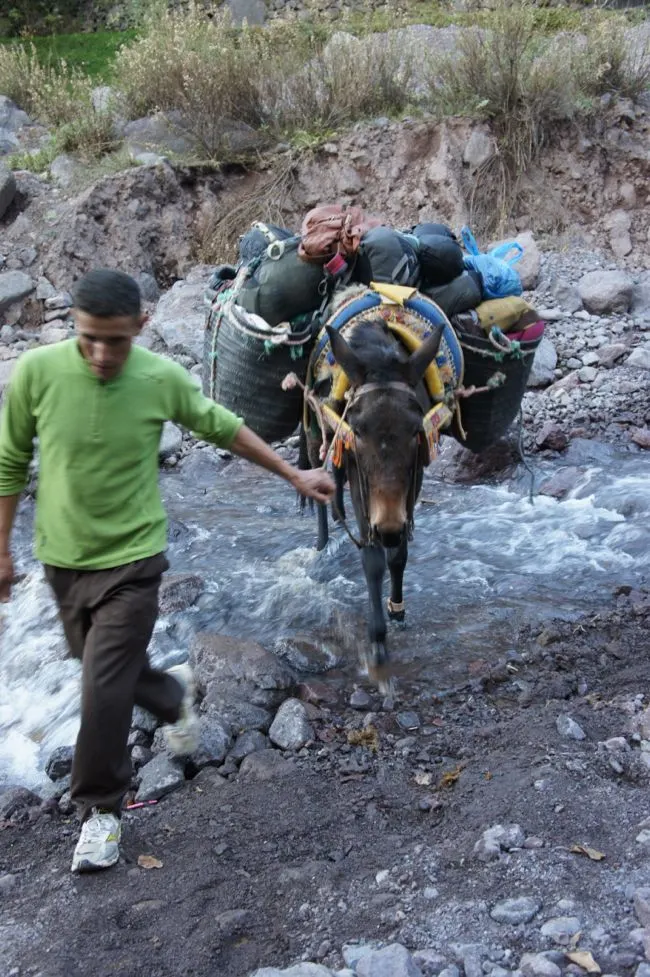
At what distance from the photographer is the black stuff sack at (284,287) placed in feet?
15.3

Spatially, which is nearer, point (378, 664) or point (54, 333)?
point (378, 664)

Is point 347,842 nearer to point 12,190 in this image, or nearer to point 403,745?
point 403,745

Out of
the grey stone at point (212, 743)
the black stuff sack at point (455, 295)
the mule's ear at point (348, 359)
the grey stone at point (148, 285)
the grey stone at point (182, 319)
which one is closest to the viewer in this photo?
the grey stone at point (212, 743)

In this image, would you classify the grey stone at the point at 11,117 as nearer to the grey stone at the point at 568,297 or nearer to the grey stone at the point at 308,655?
the grey stone at the point at 568,297

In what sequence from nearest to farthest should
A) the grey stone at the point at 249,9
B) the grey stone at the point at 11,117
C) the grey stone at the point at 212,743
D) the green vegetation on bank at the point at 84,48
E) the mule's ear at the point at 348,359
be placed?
the grey stone at the point at 212,743 → the mule's ear at the point at 348,359 → the grey stone at the point at 11,117 → the green vegetation on bank at the point at 84,48 → the grey stone at the point at 249,9

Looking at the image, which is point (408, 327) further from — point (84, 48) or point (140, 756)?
point (84, 48)

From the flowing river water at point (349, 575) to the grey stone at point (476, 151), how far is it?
523 centimetres

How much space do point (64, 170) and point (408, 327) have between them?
28.9ft

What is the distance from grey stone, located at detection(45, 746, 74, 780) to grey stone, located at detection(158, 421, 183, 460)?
427 centimetres

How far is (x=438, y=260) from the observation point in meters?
4.85

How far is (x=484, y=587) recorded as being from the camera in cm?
553

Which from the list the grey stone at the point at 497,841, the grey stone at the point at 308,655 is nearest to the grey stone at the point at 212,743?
the grey stone at the point at 308,655

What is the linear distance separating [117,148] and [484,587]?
889 centimetres

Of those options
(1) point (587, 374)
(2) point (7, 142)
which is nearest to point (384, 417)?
(1) point (587, 374)
